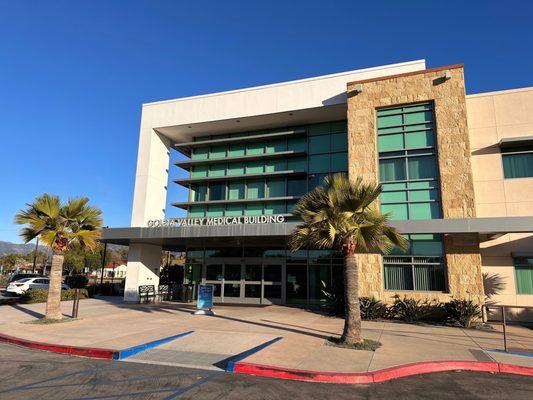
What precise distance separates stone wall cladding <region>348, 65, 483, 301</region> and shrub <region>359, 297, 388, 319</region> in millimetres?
784

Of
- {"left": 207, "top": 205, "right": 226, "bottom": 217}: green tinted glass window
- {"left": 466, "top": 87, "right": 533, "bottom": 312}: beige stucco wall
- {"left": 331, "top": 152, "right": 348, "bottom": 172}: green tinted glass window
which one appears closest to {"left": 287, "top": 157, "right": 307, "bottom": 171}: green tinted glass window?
{"left": 331, "top": 152, "right": 348, "bottom": 172}: green tinted glass window

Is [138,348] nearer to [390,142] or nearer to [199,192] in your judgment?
[390,142]

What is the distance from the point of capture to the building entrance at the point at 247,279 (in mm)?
24891

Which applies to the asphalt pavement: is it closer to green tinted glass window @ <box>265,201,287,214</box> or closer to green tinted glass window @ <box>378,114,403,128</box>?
green tinted glass window @ <box>378,114,403,128</box>

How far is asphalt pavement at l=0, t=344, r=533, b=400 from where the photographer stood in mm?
6973

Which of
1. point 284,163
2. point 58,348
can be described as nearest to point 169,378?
point 58,348

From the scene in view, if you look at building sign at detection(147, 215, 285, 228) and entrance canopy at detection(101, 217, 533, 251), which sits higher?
building sign at detection(147, 215, 285, 228)

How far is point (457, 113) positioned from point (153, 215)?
64.4 feet

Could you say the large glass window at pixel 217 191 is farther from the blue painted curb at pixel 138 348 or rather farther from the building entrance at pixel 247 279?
the blue painted curb at pixel 138 348

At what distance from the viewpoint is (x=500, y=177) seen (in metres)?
19.3

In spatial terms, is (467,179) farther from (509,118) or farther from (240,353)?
(240,353)

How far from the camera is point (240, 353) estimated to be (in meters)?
10.2

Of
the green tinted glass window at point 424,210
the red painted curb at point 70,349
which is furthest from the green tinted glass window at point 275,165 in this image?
the red painted curb at point 70,349

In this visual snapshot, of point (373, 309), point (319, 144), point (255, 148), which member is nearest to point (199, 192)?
point (255, 148)
